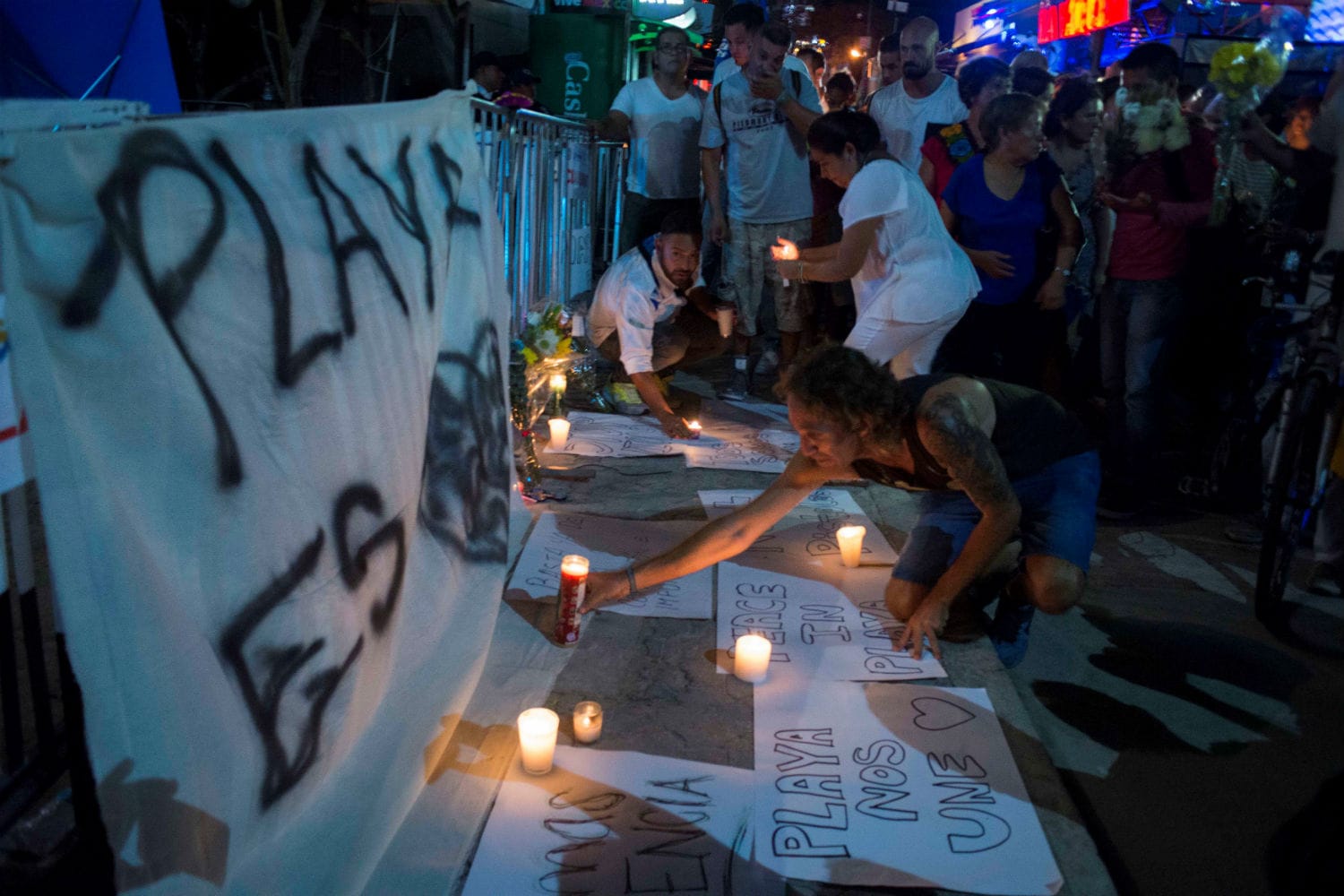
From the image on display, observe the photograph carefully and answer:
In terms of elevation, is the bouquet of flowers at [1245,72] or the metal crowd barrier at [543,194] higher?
the bouquet of flowers at [1245,72]

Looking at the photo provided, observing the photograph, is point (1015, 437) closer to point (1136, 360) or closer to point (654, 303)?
point (1136, 360)

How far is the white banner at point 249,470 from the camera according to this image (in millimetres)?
1539

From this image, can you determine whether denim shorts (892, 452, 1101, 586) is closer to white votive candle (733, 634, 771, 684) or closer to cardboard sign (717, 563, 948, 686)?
cardboard sign (717, 563, 948, 686)

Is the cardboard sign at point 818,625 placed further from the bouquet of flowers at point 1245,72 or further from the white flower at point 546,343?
the bouquet of flowers at point 1245,72

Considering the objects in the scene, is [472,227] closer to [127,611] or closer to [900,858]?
[127,611]

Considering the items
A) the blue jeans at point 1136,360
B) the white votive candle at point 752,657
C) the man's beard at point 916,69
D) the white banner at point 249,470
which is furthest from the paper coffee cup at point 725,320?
the white banner at point 249,470

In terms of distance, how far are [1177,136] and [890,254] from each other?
1.46 meters

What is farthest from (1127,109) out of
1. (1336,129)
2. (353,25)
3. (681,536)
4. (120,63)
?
(353,25)

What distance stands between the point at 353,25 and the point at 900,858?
12.0 m

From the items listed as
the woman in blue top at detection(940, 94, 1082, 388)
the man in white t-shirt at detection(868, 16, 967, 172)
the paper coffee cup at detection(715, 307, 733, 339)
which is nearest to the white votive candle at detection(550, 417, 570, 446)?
the paper coffee cup at detection(715, 307, 733, 339)

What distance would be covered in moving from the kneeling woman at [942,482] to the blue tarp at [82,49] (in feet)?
8.67

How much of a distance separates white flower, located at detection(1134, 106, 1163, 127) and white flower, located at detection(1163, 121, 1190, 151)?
65 mm

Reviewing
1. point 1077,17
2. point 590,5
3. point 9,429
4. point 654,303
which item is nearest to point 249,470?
point 9,429

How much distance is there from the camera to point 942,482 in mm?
3238
